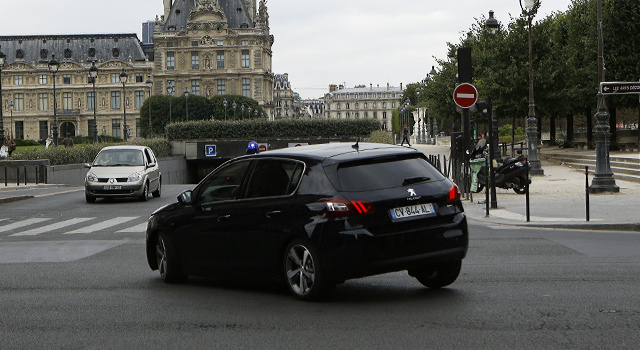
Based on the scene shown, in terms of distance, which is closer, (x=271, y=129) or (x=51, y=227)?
(x=51, y=227)

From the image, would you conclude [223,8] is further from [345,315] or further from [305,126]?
[345,315]

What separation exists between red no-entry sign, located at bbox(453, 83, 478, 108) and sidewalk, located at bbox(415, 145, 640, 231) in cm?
245

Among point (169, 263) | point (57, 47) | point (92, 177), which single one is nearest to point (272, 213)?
point (169, 263)

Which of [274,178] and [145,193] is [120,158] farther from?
[274,178]

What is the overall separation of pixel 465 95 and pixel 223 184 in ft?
39.3

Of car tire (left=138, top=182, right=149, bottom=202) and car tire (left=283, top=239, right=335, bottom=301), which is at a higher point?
car tire (left=283, top=239, right=335, bottom=301)

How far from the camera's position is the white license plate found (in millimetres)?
7867

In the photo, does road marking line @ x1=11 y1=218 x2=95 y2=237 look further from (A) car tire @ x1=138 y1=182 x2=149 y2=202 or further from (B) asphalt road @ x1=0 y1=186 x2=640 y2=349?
(A) car tire @ x1=138 y1=182 x2=149 y2=202

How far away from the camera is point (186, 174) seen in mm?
72375

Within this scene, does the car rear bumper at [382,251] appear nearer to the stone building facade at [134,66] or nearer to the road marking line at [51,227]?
the road marking line at [51,227]

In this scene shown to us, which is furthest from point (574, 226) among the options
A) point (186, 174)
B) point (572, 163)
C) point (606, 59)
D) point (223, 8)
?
point (223, 8)

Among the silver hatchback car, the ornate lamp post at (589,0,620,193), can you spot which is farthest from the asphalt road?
the silver hatchback car

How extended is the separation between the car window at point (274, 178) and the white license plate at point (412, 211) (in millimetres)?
980

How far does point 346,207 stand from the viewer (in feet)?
25.2
